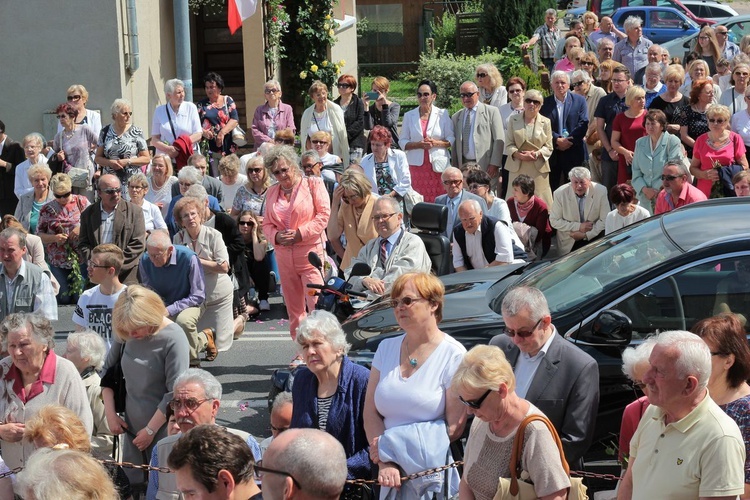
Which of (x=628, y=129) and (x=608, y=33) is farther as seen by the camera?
(x=608, y=33)

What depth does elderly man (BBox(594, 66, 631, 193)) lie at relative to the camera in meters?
13.8

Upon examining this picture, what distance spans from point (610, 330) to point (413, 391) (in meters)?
1.59

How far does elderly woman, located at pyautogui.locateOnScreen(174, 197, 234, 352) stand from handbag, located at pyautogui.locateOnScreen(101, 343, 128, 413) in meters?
2.50

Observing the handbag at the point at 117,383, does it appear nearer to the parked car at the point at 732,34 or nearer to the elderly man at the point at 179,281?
the elderly man at the point at 179,281

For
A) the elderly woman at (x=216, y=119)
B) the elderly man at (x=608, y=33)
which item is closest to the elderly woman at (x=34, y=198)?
the elderly woman at (x=216, y=119)

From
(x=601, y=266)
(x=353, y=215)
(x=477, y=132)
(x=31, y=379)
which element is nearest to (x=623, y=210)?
(x=353, y=215)

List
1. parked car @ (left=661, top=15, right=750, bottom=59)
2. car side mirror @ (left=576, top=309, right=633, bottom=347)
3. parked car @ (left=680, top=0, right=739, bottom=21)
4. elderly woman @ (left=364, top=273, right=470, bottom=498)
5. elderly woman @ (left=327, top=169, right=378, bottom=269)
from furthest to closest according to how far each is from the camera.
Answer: parked car @ (left=680, top=0, right=739, bottom=21), parked car @ (left=661, top=15, right=750, bottom=59), elderly woman @ (left=327, top=169, right=378, bottom=269), car side mirror @ (left=576, top=309, right=633, bottom=347), elderly woman @ (left=364, top=273, right=470, bottom=498)

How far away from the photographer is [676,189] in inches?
418

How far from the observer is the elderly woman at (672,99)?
13.6 m

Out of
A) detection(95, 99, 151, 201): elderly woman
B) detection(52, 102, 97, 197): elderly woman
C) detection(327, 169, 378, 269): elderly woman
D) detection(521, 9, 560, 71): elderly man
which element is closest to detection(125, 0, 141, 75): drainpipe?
detection(52, 102, 97, 197): elderly woman

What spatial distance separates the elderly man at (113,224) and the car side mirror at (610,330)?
541cm

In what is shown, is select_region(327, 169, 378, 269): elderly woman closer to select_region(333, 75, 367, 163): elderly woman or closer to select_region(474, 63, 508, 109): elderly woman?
select_region(333, 75, 367, 163): elderly woman

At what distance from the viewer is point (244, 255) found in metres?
12.0

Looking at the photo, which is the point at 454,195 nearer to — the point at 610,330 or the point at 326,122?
the point at 326,122
